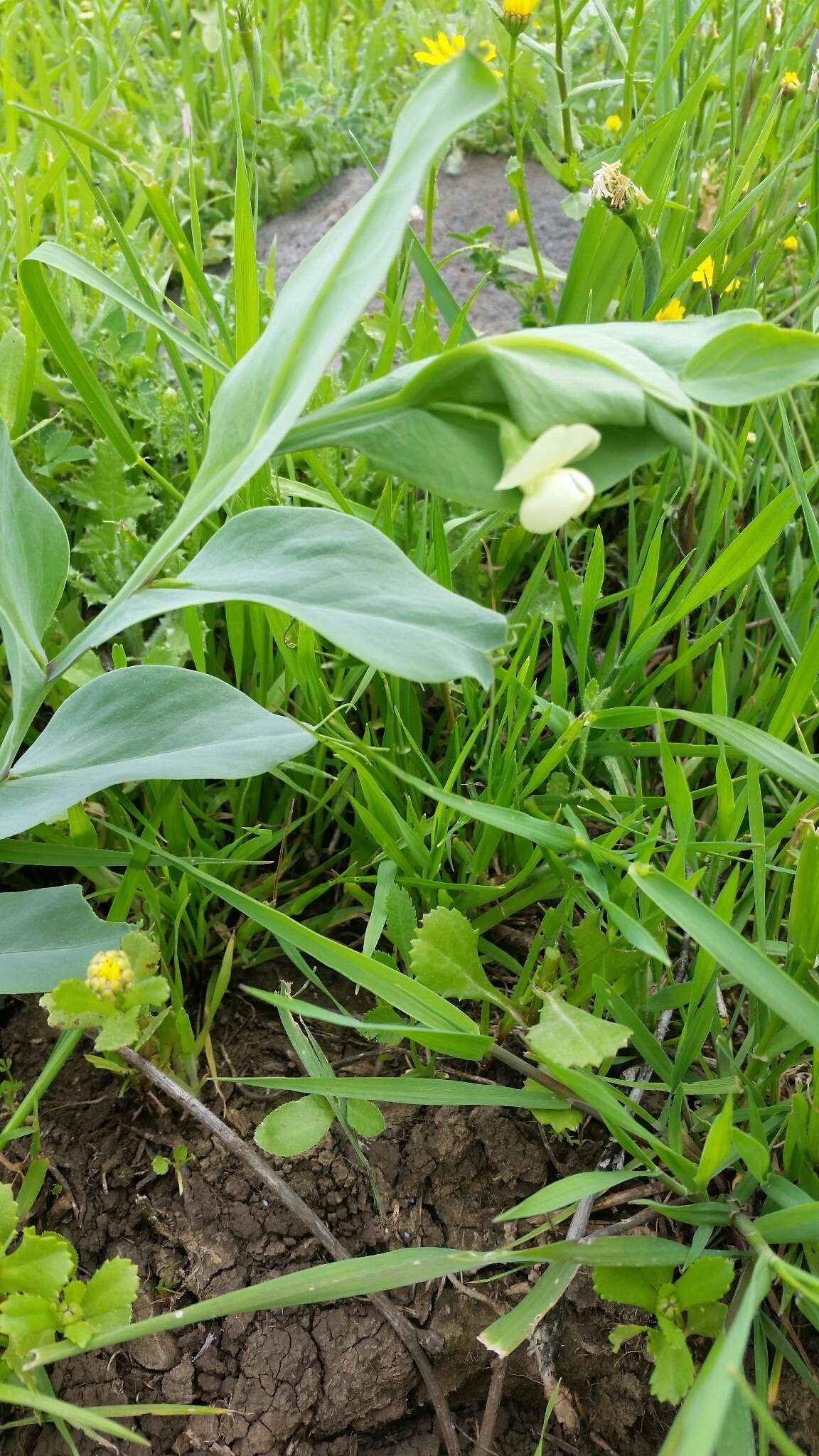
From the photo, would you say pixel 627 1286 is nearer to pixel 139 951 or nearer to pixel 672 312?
pixel 139 951

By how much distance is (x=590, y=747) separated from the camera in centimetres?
102

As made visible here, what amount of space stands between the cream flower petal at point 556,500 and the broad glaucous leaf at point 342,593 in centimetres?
6

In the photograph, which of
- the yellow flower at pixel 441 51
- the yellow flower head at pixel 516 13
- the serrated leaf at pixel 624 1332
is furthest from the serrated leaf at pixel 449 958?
the yellow flower at pixel 441 51

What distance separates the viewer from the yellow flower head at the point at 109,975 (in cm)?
77

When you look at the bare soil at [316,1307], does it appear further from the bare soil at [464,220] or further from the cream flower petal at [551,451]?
the bare soil at [464,220]

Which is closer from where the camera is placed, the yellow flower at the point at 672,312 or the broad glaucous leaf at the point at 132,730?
the broad glaucous leaf at the point at 132,730

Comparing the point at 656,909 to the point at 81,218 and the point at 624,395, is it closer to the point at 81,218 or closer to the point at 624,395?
the point at 624,395

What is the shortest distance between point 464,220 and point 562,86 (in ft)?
1.99

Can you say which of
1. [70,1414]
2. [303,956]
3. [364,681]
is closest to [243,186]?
[364,681]

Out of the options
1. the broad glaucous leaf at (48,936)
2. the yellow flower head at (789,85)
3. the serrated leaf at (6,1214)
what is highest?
the yellow flower head at (789,85)

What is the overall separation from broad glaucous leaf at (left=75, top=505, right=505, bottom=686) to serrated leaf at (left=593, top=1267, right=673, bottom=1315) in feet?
1.57

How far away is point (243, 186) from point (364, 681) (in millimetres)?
510

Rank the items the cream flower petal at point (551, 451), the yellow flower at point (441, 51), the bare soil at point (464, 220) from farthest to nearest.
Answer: the bare soil at point (464, 220) < the yellow flower at point (441, 51) < the cream flower petal at point (551, 451)

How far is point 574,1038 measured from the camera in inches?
30.3
